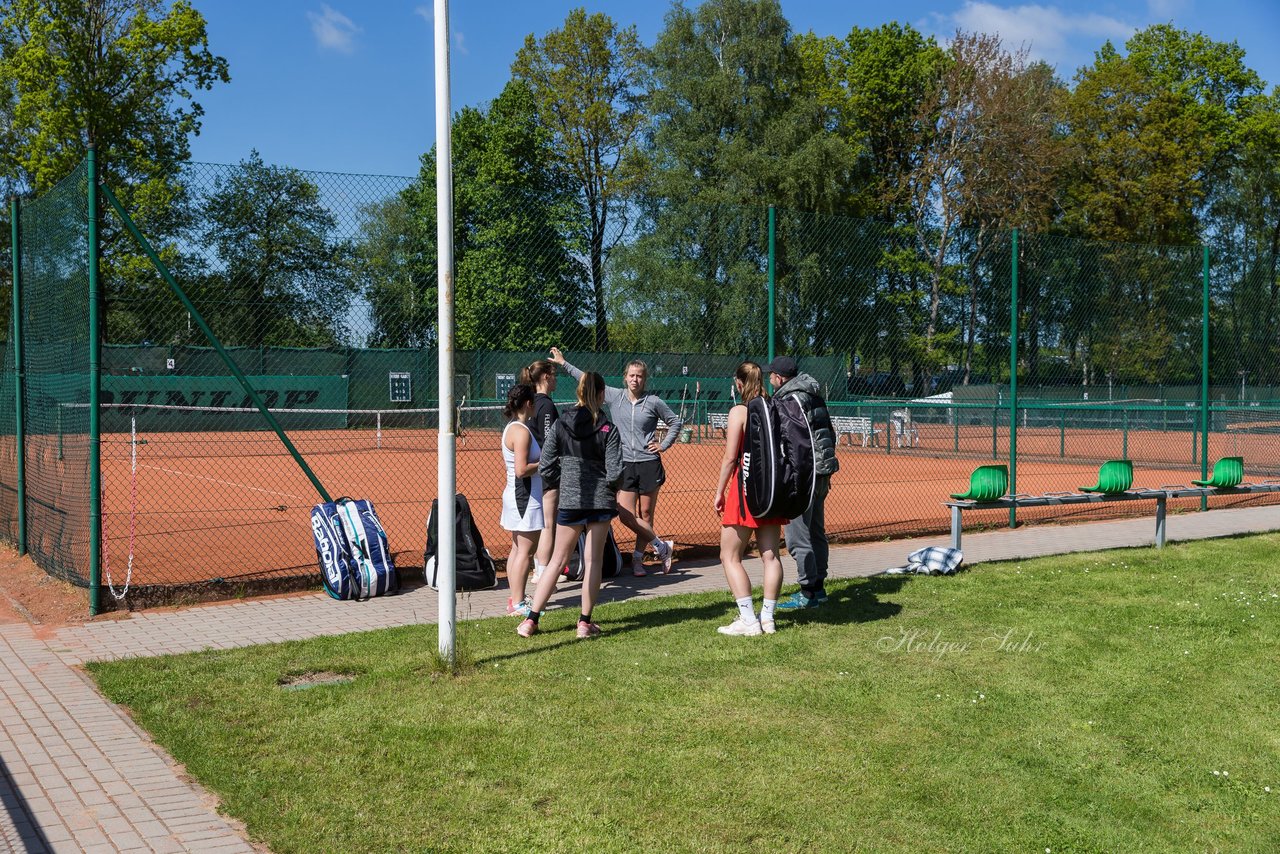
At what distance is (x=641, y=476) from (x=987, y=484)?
10.2 feet

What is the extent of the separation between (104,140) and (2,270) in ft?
17.3

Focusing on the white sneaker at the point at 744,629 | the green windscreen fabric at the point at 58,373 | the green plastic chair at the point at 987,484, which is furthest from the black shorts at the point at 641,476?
the green windscreen fabric at the point at 58,373

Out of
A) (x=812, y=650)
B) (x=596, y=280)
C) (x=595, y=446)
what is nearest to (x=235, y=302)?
(x=596, y=280)

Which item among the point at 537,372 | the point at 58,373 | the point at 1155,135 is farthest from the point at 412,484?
the point at 1155,135

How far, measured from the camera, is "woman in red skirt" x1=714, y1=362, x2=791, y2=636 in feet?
22.1

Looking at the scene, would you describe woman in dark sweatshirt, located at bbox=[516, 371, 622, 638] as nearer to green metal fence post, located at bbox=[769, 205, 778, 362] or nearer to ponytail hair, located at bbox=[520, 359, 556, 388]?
ponytail hair, located at bbox=[520, 359, 556, 388]

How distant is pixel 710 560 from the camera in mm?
10281

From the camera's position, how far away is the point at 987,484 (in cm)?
978

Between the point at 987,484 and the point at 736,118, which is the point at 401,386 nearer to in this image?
the point at 987,484

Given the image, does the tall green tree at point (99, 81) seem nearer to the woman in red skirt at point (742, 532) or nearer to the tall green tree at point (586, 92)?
the tall green tree at point (586, 92)

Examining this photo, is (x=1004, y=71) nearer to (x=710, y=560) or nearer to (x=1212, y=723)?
(x=710, y=560)

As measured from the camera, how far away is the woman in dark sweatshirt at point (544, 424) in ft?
23.0

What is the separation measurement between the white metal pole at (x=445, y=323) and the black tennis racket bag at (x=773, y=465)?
5.94ft

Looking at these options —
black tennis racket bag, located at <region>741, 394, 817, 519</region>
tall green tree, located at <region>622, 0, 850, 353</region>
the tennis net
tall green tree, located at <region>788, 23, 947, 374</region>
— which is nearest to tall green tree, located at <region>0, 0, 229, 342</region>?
the tennis net
